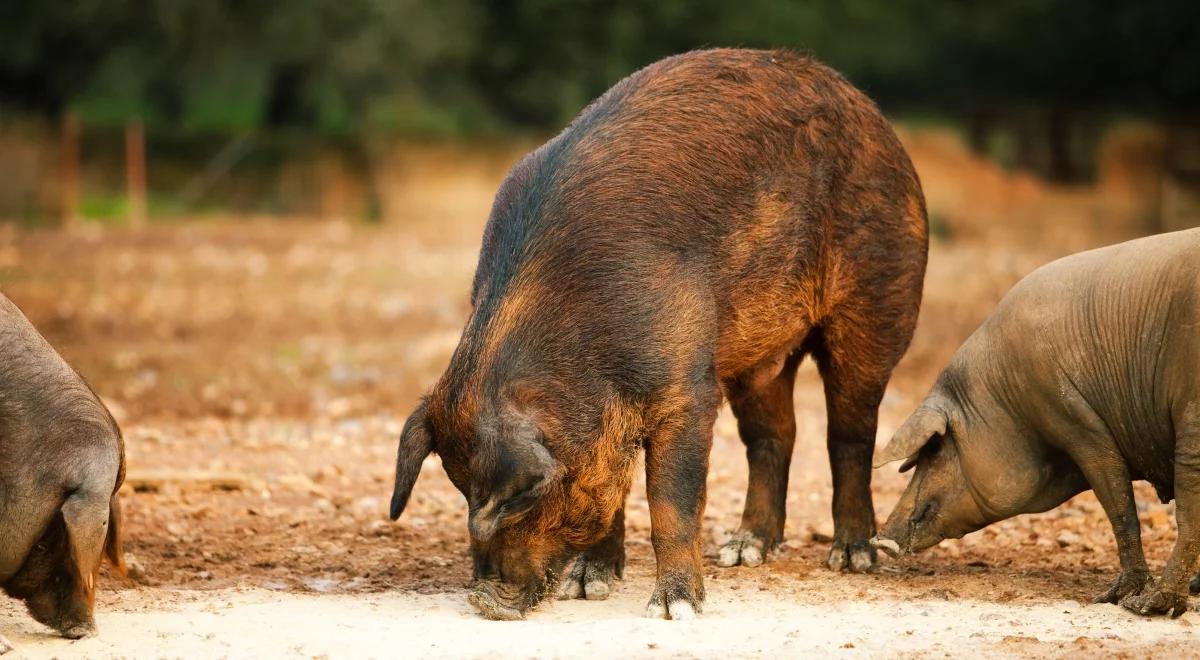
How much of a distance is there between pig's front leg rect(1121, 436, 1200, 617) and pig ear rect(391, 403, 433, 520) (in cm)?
289

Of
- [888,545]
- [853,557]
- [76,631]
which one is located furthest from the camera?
[853,557]

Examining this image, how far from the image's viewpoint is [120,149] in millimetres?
29266

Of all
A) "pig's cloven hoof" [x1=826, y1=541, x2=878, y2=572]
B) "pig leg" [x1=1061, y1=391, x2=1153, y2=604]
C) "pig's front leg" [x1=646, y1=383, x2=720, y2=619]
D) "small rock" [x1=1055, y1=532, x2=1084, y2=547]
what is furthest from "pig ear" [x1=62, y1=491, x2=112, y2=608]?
"small rock" [x1=1055, y1=532, x2=1084, y2=547]

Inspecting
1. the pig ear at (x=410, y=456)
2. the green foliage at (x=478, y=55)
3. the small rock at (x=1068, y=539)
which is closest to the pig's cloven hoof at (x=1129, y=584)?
the small rock at (x=1068, y=539)

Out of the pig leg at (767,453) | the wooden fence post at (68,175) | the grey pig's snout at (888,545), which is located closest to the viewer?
the grey pig's snout at (888,545)

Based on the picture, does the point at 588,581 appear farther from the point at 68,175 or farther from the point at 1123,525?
the point at 68,175

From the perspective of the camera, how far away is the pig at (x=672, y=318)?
627cm

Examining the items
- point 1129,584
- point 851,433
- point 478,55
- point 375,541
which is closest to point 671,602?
point 851,433

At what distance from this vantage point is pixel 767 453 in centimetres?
782

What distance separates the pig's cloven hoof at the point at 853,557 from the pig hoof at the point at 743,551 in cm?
33

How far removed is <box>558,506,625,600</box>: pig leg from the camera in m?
6.89

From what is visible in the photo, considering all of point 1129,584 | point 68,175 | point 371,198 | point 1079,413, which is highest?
point 1079,413

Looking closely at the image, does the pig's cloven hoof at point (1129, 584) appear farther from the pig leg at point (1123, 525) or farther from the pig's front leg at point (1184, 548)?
the pig's front leg at point (1184, 548)

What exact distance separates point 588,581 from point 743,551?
101 cm
